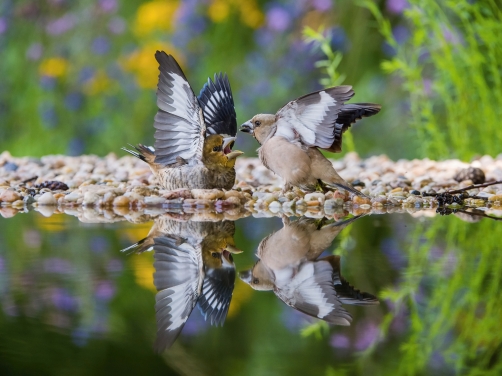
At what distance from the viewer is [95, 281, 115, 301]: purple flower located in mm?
1205

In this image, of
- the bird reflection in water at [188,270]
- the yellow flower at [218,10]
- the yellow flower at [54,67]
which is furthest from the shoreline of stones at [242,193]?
the yellow flower at [218,10]

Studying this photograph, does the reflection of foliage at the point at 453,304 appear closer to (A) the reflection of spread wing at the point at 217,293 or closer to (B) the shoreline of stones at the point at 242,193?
(A) the reflection of spread wing at the point at 217,293

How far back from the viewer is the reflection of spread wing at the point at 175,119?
2.60 m

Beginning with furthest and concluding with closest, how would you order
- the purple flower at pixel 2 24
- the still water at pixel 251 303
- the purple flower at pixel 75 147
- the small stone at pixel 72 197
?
the purple flower at pixel 2 24 < the purple flower at pixel 75 147 < the small stone at pixel 72 197 < the still water at pixel 251 303

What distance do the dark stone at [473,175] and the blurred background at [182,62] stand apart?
1980mm

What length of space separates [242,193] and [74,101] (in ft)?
11.1

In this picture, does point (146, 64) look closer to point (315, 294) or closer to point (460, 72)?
point (460, 72)

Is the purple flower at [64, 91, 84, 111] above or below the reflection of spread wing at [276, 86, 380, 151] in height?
above

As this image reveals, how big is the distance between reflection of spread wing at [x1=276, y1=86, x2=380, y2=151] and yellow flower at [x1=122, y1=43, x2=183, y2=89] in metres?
3.15

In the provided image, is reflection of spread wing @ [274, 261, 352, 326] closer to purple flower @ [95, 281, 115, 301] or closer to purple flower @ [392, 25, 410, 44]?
purple flower @ [95, 281, 115, 301]

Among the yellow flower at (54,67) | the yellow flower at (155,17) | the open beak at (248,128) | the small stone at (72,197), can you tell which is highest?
the yellow flower at (155,17)

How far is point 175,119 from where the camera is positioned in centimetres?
268

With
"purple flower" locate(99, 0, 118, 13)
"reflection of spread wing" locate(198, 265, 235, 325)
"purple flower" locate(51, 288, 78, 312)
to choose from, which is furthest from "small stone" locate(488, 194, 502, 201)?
"purple flower" locate(99, 0, 118, 13)

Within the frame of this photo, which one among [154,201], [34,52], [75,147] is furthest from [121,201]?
[34,52]
